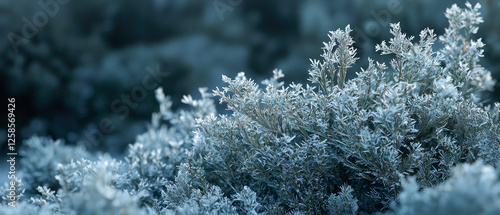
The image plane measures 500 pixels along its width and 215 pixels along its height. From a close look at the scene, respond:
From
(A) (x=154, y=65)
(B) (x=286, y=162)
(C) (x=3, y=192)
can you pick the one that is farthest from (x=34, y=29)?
(B) (x=286, y=162)

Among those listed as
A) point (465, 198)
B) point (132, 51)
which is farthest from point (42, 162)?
point (132, 51)

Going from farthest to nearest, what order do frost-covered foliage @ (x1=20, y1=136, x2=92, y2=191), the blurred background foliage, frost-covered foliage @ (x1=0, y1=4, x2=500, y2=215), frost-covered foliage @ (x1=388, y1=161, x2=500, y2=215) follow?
the blurred background foliage → frost-covered foliage @ (x1=20, y1=136, x2=92, y2=191) → frost-covered foliage @ (x1=0, y1=4, x2=500, y2=215) → frost-covered foliage @ (x1=388, y1=161, x2=500, y2=215)

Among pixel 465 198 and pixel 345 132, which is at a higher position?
pixel 345 132

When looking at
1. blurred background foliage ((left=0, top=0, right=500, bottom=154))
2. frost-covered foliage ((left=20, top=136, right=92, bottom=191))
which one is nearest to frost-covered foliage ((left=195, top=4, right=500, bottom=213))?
frost-covered foliage ((left=20, top=136, right=92, bottom=191))

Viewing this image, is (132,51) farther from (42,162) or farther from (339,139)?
(339,139)

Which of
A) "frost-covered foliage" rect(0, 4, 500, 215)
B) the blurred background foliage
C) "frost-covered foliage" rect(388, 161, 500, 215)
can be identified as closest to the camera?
"frost-covered foliage" rect(388, 161, 500, 215)

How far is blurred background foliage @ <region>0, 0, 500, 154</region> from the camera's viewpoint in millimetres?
6898

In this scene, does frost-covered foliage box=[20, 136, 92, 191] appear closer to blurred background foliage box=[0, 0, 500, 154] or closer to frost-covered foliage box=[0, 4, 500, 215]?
frost-covered foliage box=[0, 4, 500, 215]

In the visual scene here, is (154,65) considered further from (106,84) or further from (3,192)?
(3,192)

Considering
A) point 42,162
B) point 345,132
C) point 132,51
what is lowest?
point 345,132

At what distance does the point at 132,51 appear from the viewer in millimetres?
7512

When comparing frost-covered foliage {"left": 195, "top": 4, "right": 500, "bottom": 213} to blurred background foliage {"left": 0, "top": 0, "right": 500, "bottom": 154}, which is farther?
blurred background foliage {"left": 0, "top": 0, "right": 500, "bottom": 154}

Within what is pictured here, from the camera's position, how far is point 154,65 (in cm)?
749

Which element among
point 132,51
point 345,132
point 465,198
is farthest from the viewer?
point 132,51
